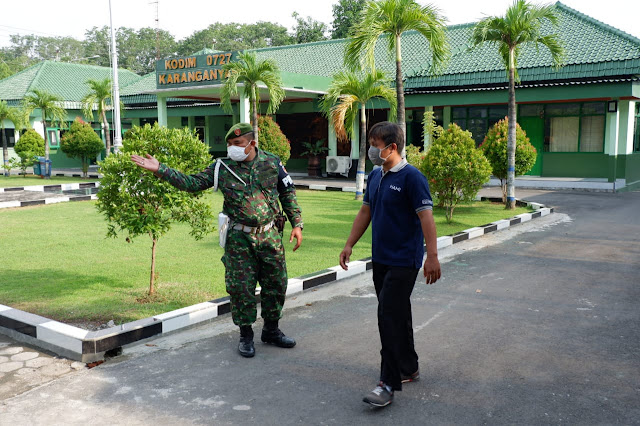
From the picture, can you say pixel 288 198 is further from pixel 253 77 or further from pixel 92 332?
pixel 253 77

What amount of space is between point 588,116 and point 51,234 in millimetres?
18610

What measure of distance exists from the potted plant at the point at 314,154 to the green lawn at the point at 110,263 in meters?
13.6

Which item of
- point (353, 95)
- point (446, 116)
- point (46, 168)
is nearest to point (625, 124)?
point (446, 116)

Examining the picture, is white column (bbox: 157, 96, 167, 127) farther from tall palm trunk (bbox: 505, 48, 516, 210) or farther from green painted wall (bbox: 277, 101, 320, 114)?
tall palm trunk (bbox: 505, 48, 516, 210)

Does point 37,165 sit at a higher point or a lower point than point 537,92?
lower

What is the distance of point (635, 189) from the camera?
68.3 ft

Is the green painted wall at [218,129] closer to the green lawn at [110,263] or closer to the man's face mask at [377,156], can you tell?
the green lawn at [110,263]

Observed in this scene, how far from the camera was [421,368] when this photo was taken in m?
4.46

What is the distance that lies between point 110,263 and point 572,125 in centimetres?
1874

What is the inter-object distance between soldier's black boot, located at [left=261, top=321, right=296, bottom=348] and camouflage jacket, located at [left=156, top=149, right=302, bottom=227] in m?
0.93

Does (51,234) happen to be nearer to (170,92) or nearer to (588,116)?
(170,92)

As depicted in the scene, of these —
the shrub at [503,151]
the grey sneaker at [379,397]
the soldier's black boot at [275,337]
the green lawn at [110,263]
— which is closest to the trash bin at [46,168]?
the green lawn at [110,263]

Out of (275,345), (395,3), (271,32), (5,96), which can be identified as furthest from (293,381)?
(271,32)

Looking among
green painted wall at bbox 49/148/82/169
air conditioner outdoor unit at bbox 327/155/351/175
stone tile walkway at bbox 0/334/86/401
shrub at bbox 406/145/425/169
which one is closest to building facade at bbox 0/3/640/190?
air conditioner outdoor unit at bbox 327/155/351/175
